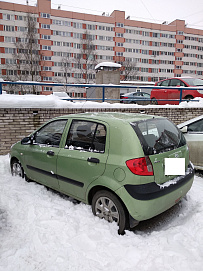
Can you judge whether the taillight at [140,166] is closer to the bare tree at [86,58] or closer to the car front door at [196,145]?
the car front door at [196,145]

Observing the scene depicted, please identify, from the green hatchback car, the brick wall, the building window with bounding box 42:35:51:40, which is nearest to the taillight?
the green hatchback car

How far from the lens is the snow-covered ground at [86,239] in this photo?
6.45 ft

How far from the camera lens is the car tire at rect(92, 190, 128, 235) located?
2.36 metres

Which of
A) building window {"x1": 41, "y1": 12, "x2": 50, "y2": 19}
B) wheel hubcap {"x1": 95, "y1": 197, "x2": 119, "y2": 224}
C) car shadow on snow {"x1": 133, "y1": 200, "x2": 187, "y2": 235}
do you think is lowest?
car shadow on snow {"x1": 133, "y1": 200, "x2": 187, "y2": 235}

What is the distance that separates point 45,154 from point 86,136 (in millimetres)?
932

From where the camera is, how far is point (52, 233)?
2.42m

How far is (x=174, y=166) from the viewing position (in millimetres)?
2529

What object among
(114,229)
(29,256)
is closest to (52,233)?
(29,256)

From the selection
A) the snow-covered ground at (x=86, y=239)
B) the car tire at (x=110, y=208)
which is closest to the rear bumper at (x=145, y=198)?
the car tire at (x=110, y=208)

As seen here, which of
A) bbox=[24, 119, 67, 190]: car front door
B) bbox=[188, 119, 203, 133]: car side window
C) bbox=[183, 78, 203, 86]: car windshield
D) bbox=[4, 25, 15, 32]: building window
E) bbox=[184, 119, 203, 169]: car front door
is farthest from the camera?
bbox=[4, 25, 15, 32]: building window

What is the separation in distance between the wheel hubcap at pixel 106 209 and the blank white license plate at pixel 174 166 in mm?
822

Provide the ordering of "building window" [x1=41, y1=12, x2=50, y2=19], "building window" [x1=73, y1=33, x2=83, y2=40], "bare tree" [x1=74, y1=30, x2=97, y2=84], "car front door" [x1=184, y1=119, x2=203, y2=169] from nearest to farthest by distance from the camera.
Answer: "car front door" [x1=184, y1=119, x2=203, y2=169] → "building window" [x1=41, y1=12, x2=50, y2=19] → "bare tree" [x1=74, y1=30, x2=97, y2=84] → "building window" [x1=73, y1=33, x2=83, y2=40]

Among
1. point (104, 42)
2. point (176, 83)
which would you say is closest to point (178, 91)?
point (176, 83)

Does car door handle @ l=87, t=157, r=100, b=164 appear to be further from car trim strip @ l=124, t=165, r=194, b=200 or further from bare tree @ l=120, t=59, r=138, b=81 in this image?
bare tree @ l=120, t=59, r=138, b=81
